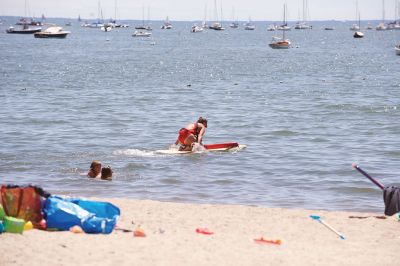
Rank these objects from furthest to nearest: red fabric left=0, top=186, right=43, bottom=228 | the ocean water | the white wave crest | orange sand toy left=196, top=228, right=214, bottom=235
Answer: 1. the white wave crest
2. the ocean water
3. orange sand toy left=196, top=228, right=214, bottom=235
4. red fabric left=0, top=186, right=43, bottom=228

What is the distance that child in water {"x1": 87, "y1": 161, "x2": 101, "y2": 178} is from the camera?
1709 cm

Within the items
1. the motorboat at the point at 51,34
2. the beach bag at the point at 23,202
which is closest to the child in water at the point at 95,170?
the beach bag at the point at 23,202

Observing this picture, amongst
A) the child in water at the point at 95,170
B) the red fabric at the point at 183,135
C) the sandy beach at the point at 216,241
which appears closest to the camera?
the sandy beach at the point at 216,241

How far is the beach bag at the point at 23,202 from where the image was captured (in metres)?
10.8

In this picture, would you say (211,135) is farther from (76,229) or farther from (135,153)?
(76,229)

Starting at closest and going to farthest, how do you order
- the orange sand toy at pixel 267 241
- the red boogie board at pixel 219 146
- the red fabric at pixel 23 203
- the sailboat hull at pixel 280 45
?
the red fabric at pixel 23 203 → the orange sand toy at pixel 267 241 → the red boogie board at pixel 219 146 → the sailboat hull at pixel 280 45

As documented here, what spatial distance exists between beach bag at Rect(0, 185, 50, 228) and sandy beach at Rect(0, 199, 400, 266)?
0.43 meters

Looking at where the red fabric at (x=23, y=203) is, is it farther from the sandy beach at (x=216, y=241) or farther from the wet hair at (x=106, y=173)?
the wet hair at (x=106, y=173)

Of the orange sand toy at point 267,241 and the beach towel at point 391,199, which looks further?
the beach towel at point 391,199

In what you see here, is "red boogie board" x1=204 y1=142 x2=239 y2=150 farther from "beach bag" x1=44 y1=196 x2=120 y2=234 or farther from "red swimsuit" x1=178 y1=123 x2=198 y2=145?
"beach bag" x1=44 y1=196 x2=120 y2=234

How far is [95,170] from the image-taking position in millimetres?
17172

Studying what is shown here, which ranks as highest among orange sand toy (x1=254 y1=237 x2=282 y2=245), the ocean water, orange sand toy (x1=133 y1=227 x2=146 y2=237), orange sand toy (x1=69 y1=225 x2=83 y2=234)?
orange sand toy (x1=69 y1=225 x2=83 y2=234)

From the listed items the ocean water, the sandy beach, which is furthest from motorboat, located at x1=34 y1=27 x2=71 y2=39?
the sandy beach

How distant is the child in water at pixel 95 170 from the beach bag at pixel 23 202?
5942mm
